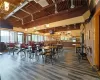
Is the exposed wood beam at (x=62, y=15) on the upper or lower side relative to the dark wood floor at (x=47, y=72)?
upper

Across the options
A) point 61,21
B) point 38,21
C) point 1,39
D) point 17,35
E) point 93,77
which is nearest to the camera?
point 93,77

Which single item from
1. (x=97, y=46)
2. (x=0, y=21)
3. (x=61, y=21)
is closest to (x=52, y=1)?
(x=61, y=21)

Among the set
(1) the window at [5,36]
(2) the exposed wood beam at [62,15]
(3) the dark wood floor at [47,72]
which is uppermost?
(2) the exposed wood beam at [62,15]

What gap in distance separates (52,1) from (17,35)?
860 centimetres

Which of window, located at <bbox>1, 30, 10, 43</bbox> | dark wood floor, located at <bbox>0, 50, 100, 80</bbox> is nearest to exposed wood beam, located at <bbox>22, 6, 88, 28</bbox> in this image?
window, located at <bbox>1, 30, 10, 43</bbox>

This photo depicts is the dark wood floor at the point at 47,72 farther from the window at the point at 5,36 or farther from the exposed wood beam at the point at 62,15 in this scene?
the window at the point at 5,36

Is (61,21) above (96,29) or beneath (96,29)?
above

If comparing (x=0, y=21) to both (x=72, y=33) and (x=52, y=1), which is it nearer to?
(x=52, y=1)

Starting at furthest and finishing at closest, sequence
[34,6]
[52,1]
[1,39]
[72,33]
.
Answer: [72,33]
[1,39]
[34,6]
[52,1]

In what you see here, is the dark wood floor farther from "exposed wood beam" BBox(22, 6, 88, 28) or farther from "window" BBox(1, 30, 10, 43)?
"window" BBox(1, 30, 10, 43)

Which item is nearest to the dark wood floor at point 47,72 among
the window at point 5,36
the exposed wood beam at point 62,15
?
the exposed wood beam at point 62,15

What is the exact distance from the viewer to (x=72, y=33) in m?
16.5

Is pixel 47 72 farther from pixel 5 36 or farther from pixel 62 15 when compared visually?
pixel 5 36

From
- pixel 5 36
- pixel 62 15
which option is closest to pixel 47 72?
pixel 62 15
